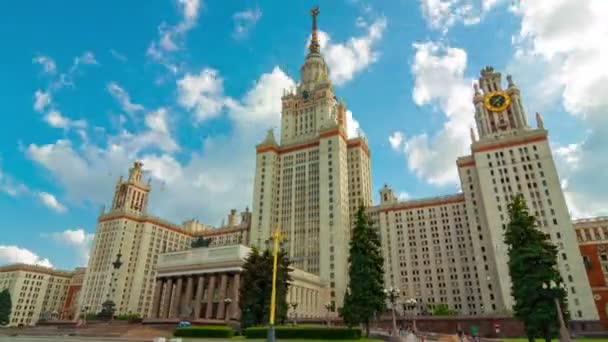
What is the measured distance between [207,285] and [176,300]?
686 centimetres

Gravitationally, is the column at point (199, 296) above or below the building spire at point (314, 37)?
below

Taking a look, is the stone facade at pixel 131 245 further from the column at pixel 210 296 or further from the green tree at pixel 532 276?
the green tree at pixel 532 276

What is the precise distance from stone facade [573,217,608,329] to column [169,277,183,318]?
79791 mm

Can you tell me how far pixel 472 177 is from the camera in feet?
314

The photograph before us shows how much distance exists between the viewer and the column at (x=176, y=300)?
74.8 metres

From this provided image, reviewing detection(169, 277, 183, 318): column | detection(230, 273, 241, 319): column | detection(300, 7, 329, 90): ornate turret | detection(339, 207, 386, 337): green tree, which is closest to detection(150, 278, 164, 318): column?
detection(169, 277, 183, 318): column

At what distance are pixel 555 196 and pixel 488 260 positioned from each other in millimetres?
19633

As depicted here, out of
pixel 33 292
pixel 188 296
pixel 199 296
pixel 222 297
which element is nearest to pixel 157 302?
pixel 188 296

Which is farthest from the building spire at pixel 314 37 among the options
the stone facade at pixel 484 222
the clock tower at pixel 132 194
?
the clock tower at pixel 132 194

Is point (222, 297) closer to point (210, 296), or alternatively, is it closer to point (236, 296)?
point (210, 296)

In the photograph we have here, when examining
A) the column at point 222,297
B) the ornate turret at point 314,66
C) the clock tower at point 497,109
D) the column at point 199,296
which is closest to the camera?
the column at point 222,297

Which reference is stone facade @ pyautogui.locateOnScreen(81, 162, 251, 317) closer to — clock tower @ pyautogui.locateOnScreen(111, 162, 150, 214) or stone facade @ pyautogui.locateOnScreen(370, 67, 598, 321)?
clock tower @ pyautogui.locateOnScreen(111, 162, 150, 214)

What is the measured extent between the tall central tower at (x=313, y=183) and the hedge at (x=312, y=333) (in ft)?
166

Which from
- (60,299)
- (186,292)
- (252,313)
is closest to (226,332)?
(252,313)
